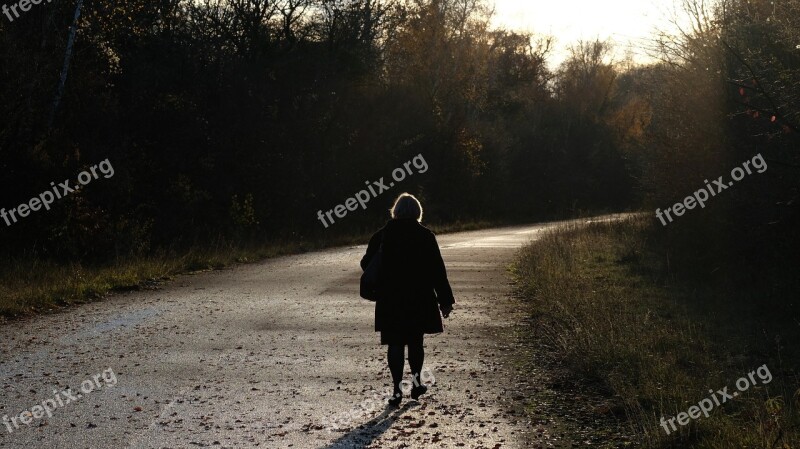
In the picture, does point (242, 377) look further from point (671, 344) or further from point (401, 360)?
point (671, 344)

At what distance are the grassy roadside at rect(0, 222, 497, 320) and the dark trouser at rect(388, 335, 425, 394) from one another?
7.24 meters

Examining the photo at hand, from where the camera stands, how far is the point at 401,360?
26.8 feet

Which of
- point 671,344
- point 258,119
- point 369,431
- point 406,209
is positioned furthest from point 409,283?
point 258,119

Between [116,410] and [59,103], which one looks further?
[59,103]

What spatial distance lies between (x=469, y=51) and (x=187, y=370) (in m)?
45.5

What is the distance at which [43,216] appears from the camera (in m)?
20.9

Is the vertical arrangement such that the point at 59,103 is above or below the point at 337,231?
above

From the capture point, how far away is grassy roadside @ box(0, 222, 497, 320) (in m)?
14.3

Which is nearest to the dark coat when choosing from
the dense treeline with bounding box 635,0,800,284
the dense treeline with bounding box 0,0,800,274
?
the dense treeline with bounding box 0,0,800,274

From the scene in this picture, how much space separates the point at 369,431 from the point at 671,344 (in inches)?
190

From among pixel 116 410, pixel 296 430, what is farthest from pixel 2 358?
pixel 296 430

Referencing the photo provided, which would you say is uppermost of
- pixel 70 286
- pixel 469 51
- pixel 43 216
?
pixel 469 51

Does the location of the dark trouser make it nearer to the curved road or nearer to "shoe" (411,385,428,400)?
"shoe" (411,385,428,400)

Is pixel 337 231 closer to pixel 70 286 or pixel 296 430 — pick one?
pixel 70 286
